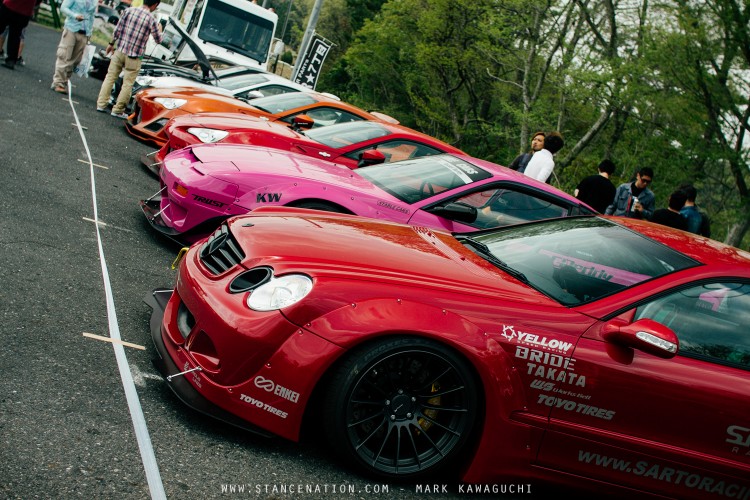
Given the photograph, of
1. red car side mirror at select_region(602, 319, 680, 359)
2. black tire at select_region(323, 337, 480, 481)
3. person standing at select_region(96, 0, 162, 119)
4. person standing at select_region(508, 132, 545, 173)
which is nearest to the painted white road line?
black tire at select_region(323, 337, 480, 481)

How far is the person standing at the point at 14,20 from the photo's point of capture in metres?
13.3

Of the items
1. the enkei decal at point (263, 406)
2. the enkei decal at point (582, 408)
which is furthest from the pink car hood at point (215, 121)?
the enkei decal at point (582, 408)

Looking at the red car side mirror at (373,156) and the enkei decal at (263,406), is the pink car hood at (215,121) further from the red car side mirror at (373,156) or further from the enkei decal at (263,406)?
the enkei decal at (263,406)

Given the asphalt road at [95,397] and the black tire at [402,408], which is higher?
the black tire at [402,408]

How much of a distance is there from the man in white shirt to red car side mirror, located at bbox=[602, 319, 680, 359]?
594 centimetres

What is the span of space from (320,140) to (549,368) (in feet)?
17.8

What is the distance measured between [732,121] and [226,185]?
42.2 feet

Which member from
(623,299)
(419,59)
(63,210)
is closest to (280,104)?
(63,210)

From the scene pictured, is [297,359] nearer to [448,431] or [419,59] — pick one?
[448,431]

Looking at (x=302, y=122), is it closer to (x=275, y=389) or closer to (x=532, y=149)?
(x=532, y=149)

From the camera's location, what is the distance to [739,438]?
11.7ft

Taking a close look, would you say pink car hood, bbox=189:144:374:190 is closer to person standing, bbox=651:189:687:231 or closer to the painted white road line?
the painted white road line

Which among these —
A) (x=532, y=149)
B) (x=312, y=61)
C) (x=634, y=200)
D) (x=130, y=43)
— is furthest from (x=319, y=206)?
(x=312, y=61)

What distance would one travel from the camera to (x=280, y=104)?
10.7 metres
